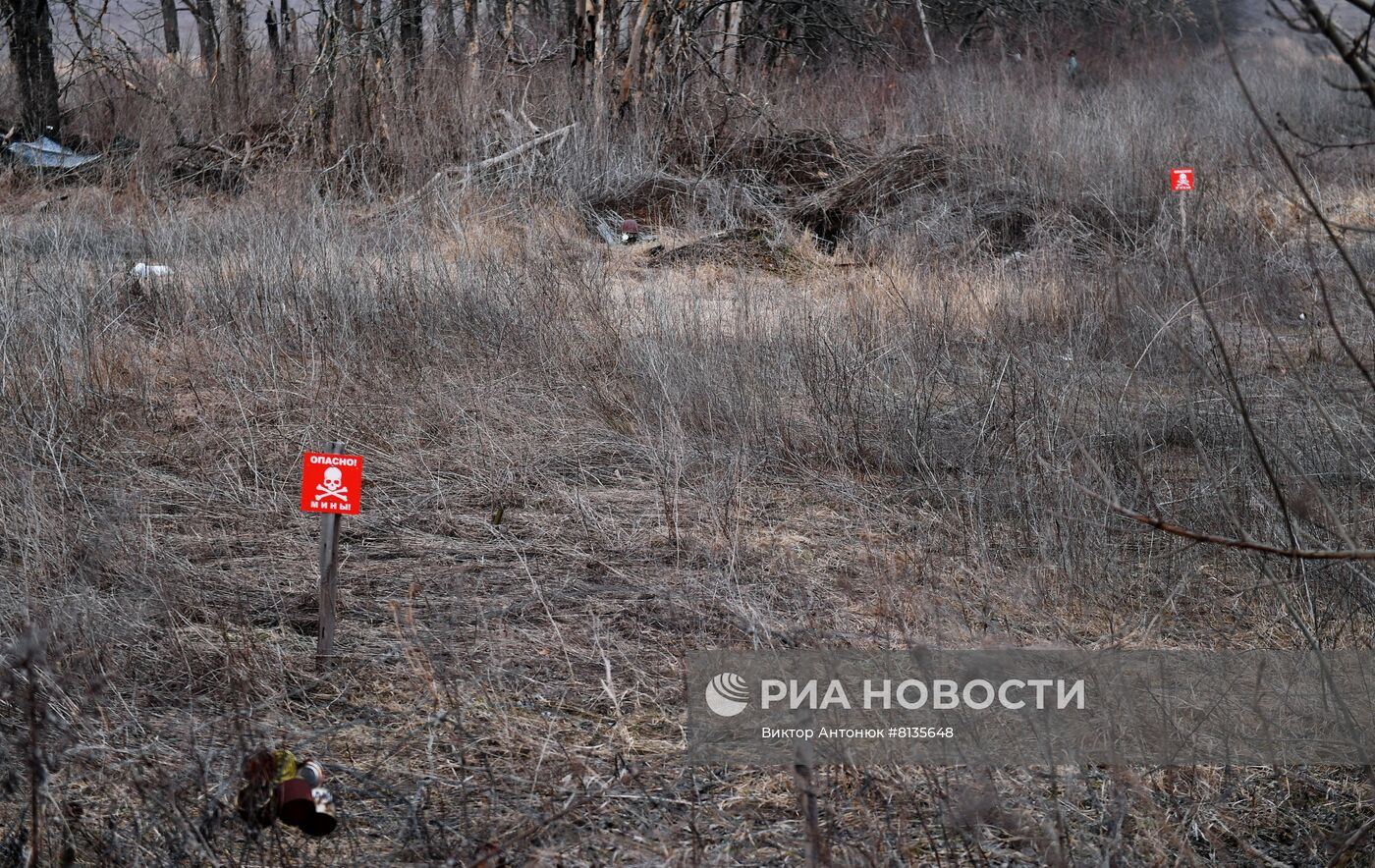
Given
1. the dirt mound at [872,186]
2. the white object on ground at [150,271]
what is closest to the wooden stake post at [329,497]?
the white object on ground at [150,271]

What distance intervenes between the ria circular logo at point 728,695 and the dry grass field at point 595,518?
0.29 feet

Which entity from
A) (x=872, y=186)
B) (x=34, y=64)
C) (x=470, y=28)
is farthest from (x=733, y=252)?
(x=34, y=64)

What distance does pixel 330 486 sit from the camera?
7.92 feet

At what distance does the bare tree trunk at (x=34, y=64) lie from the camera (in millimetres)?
10242

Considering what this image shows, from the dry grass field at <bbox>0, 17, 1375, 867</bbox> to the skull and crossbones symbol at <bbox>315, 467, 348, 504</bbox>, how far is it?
280mm

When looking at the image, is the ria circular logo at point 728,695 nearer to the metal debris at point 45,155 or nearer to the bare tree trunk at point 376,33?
the bare tree trunk at point 376,33

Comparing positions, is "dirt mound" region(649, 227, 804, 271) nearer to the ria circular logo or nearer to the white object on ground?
the white object on ground

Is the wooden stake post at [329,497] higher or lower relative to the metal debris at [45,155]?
higher

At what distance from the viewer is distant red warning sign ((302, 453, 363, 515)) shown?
2.41 m

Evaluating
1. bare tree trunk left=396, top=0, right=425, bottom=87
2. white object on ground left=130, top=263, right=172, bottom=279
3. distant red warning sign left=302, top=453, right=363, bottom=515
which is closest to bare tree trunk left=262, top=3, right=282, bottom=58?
bare tree trunk left=396, top=0, right=425, bottom=87

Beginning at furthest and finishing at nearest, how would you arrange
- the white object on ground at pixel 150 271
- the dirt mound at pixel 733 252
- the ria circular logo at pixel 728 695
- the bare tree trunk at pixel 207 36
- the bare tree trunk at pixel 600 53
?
the bare tree trunk at pixel 207 36 → the bare tree trunk at pixel 600 53 → the dirt mound at pixel 733 252 → the white object on ground at pixel 150 271 → the ria circular logo at pixel 728 695

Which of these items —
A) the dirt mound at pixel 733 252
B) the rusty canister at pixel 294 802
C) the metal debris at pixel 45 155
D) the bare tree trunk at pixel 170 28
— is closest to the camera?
the rusty canister at pixel 294 802

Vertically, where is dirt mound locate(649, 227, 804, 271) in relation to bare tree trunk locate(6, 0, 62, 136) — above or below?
below

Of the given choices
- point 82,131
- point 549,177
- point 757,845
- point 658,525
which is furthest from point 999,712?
point 82,131
